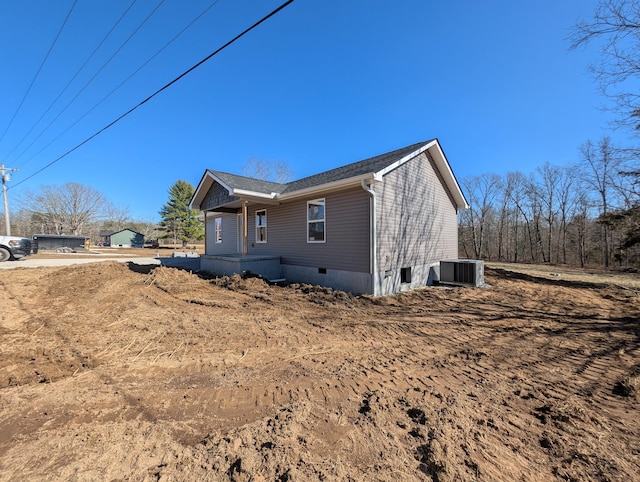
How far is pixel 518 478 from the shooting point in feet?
6.02

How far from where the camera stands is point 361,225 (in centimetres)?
802

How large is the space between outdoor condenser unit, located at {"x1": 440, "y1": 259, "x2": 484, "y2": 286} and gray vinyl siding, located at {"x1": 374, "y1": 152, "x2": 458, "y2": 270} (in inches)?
27.7

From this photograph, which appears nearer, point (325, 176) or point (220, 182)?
point (220, 182)

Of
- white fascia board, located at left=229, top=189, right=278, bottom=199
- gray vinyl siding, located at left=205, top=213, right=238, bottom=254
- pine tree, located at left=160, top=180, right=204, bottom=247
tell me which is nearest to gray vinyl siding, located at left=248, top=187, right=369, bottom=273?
white fascia board, located at left=229, top=189, right=278, bottom=199

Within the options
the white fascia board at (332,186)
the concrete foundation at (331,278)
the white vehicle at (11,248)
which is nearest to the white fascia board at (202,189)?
the white fascia board at (332,186)

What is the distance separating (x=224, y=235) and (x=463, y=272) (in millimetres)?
11961

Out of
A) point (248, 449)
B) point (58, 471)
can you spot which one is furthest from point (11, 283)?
point (248, 449)

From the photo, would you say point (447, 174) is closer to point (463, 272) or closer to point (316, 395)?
point (463, 272)

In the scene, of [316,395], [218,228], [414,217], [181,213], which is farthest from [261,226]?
[181,213]

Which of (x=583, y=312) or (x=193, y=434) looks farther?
(x=583, y=312)

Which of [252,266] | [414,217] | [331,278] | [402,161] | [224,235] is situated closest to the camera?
[402,161]

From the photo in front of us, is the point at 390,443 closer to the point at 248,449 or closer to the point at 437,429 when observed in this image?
the point at 437,429

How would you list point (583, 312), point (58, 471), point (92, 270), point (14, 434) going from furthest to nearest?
point (92, 270)
point (583, 312)
point (14, 434)
point (58, 471)

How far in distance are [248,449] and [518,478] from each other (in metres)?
1.91
